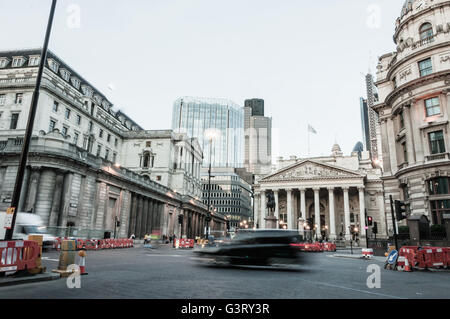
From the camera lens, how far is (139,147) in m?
62.0

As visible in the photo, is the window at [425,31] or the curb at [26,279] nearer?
the curb at [26,279]

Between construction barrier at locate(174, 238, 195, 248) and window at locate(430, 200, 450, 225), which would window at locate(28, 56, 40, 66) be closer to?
construction barrier at locate(174, 238, 195, 248)

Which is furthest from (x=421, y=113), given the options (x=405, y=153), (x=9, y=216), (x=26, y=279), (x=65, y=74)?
(x=65, y=74)

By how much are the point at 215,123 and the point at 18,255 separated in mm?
161812

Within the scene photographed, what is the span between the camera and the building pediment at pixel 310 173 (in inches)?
2810

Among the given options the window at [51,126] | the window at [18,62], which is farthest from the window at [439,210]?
the window at [18,62]

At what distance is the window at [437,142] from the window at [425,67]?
6066mm

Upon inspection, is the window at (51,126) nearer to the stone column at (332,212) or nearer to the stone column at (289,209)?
the stone column at (289,209)
